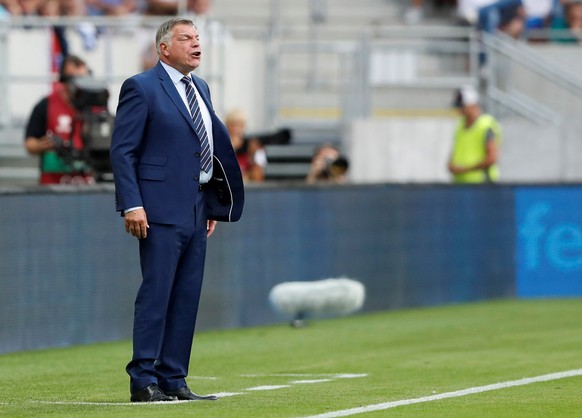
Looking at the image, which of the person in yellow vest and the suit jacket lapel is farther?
the person in yellow vest

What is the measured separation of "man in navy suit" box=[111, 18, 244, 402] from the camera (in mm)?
8719

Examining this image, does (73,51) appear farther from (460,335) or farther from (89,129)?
(460,335)

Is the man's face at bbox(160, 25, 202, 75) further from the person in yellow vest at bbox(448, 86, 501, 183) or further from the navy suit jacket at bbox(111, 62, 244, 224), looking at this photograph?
the person in yellow vest at bbox(448, 86, 501, 183)

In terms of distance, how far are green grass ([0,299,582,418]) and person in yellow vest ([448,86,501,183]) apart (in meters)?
2.34

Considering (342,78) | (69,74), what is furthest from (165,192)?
(342,78)

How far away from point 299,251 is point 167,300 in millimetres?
6940

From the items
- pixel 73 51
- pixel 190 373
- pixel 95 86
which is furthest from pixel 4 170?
pixel 190 373

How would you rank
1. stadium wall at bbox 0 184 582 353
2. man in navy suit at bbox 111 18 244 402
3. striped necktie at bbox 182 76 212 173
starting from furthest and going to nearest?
stadium wall at bbox 0 184 582 353 < striped necktie at bbox 182 76 212 173 < man in navy suit at bbox 111 18 244 402

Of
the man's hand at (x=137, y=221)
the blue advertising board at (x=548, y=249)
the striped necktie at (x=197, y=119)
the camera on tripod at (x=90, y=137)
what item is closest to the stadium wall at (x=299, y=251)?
the blue advertising board at (x=548, y=249)

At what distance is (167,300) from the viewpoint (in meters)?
8.90

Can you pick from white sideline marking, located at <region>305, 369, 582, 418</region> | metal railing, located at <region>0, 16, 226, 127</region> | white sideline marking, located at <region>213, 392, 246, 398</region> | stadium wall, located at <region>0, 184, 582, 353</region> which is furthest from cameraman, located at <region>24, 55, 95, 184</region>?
white sideline marking, located at <region>305, 369, 582, 418</region>

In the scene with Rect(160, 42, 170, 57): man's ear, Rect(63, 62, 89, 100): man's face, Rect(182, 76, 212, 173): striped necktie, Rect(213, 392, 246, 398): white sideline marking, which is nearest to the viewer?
Rect(160, 42, 170, 57): man's ear

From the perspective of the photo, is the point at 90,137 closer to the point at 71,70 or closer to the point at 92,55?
the point at 71,70

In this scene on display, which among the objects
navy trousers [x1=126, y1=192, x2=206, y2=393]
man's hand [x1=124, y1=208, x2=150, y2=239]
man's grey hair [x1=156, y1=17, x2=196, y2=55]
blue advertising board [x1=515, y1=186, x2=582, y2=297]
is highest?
man's grey hair [x1=156, y1=17, x2=196, y2=55]
